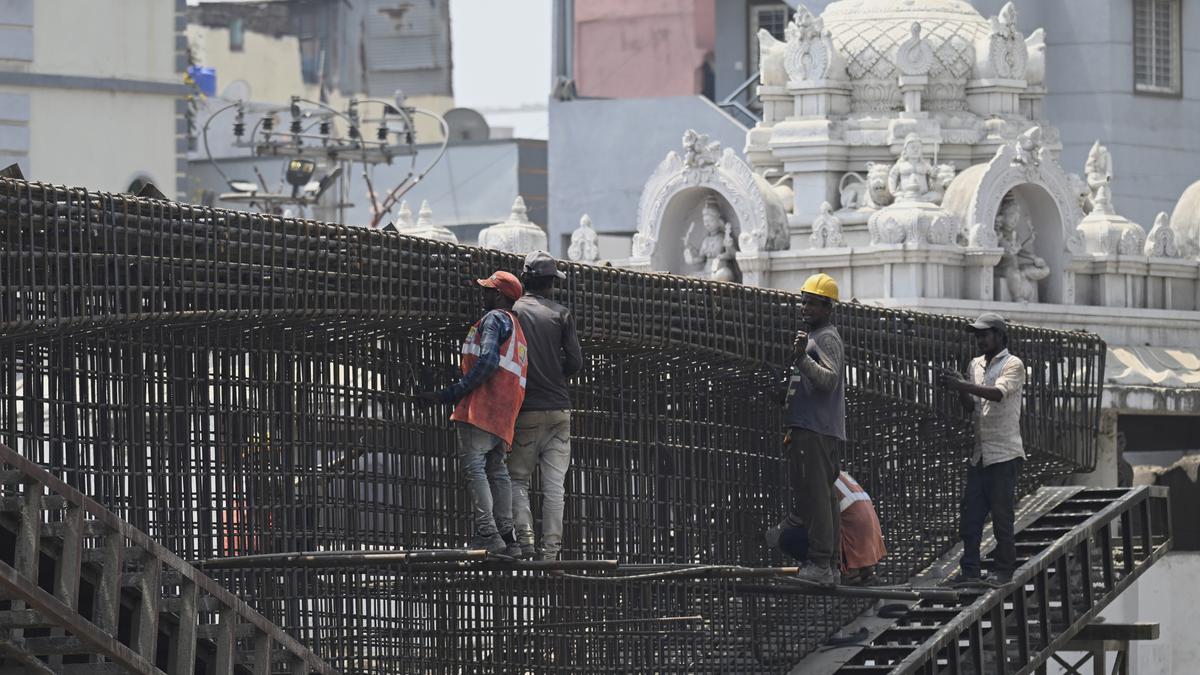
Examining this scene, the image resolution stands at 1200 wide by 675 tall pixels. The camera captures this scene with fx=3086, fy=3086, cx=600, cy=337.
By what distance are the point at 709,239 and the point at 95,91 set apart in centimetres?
1497

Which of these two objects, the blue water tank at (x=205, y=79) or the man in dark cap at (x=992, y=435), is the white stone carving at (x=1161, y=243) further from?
the blue water tank at (x=205, y=79)

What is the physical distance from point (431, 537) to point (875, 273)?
58.0ft

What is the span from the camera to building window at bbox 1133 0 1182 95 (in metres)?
50.6

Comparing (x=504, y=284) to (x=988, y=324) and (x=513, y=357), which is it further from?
(x=988, y=324)

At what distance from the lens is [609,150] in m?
56.6

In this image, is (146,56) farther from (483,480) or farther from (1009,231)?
(483,480)

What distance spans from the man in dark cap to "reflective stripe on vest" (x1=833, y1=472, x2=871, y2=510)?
98cm

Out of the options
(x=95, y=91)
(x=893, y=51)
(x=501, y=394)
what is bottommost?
(x=501, y=394)

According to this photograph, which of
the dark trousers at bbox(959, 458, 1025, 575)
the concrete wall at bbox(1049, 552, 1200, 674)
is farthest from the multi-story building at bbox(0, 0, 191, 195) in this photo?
the dark trousers at bbox(959, 458, 1025, 575)

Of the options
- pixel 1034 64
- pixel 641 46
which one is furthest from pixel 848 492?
pixel 641 46

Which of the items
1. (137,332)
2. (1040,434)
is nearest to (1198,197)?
(1040,434)

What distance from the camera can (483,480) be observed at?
17.0 metres

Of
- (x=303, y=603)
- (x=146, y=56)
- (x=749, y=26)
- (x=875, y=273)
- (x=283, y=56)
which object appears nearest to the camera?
(x=303, y=603)

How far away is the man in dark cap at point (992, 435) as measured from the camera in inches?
837
